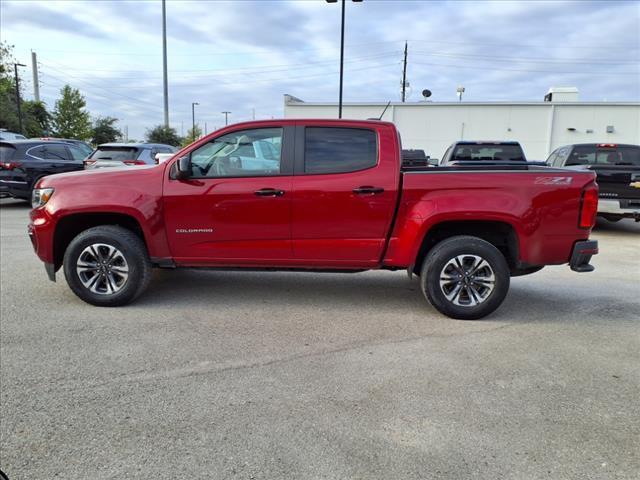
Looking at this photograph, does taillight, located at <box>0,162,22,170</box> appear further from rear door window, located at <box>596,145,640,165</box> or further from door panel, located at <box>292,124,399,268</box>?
rear door window, located at <box>596,145,640,165</box>

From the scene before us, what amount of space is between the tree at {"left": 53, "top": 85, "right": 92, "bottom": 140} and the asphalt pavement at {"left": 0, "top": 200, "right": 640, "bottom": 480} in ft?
175

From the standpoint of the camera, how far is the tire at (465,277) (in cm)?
448

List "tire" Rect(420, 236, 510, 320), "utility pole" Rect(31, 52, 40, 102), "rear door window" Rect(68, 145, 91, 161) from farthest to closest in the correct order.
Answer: "utility pole" Rect(31, 52, 40, 102) < "rear door window" Rect(68, 145, 91, 161) < "tire" Rect(420, 236, 510, 320)

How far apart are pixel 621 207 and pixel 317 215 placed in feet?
25.2

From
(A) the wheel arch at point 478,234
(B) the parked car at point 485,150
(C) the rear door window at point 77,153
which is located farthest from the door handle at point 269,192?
(C) the rear door window at point 77,153

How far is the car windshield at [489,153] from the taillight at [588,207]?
258 inches

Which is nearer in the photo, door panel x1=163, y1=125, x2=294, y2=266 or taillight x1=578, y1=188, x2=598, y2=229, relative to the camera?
taillight x1=578, y1=188, x2=598, y2=229

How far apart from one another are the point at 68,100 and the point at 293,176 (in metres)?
56.2

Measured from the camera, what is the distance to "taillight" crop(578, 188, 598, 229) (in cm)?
434

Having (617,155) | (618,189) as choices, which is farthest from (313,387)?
(617,155)

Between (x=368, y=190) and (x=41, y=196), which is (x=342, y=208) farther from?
(x=41, y=196)

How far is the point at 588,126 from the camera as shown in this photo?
2606 centimetres

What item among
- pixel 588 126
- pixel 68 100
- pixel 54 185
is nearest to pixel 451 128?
pixel 588 126

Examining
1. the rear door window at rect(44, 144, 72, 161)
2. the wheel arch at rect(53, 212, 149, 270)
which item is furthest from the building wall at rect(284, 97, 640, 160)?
the wheel arch at rect(53, 212, 149, 270)
